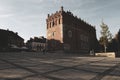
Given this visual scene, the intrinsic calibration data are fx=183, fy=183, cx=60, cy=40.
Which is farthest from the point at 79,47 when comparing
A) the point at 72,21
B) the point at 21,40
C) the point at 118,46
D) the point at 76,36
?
the point at 21,40

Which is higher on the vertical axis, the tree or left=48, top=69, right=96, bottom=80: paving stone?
the tree

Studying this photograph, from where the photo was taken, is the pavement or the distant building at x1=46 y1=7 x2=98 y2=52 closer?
the pavement

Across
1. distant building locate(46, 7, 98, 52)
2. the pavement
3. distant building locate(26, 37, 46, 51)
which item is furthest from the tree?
distant building locate(26, 37, 46, 51)

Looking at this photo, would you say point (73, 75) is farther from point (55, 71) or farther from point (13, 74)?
point (13, 74)

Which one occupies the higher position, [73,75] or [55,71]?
[55,71]

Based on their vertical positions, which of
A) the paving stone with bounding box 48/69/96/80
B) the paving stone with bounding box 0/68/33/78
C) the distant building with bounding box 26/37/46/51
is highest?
the distant building with bounding box 26/37/46/51

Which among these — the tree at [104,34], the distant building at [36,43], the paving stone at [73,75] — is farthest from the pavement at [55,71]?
the distant building at [36,43]

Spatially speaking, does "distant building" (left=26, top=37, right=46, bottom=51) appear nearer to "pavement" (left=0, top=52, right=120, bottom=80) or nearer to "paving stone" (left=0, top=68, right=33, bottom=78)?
"pavement" (left=0, top=52, right=120, bottom=80)

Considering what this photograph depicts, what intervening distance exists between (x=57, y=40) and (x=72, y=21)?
8151mm

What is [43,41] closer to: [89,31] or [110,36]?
[89,31]

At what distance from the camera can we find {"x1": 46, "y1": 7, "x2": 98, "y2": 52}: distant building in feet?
162

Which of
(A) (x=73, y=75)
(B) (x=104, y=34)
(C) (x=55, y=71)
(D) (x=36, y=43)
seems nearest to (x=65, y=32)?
(B) (x=104, y=34)

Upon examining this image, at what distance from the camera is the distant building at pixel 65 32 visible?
4928 cm

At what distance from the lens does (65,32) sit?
4972cm
